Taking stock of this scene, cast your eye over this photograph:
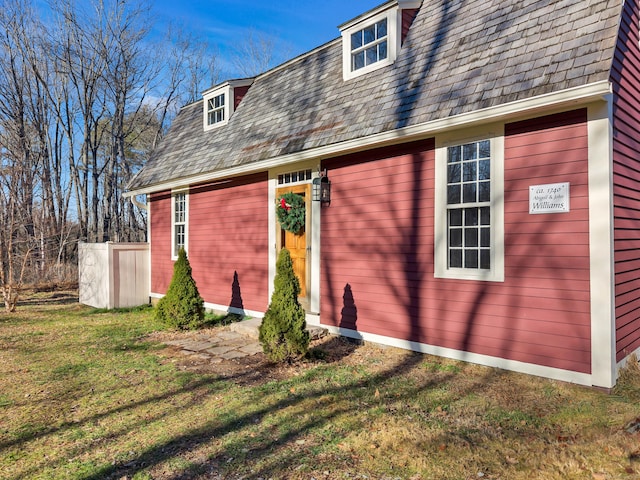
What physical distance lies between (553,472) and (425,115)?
154 inches

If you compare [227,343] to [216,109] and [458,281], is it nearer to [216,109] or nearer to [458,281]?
[458,281]

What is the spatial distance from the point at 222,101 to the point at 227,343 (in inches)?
241

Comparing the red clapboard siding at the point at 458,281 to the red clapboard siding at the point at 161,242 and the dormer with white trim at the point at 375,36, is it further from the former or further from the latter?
the red clapboard siding at the point at 161,242

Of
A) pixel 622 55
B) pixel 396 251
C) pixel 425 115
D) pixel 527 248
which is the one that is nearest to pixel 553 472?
pixel 527 248

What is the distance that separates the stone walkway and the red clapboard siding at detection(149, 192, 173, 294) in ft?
11.9

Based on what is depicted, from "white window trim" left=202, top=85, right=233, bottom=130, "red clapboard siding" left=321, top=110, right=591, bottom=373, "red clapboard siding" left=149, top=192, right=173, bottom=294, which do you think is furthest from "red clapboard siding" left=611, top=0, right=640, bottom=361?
"red clapboard siding" left=149, top=192, right=173, bottom=294

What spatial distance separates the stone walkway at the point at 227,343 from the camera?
232 inches

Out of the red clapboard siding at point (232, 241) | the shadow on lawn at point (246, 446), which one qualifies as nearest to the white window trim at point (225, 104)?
the red clapboard siding at point (232, 241)

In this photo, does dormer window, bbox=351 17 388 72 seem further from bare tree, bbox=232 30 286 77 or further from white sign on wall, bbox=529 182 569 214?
bare tree, bbox=232 30 286 77

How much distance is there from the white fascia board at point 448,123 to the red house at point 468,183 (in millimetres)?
20

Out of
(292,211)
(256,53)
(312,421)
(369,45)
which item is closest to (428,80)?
(369,45)

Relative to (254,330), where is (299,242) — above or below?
above

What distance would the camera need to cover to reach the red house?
423 cm

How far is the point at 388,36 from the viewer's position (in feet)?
22.1
